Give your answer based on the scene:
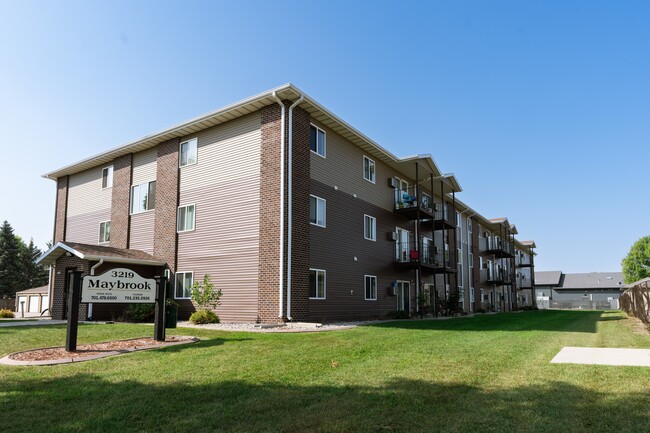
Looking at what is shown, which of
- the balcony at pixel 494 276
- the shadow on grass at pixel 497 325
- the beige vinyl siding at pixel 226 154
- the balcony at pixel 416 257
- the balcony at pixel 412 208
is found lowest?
the shadow on grass at pixel 497 325

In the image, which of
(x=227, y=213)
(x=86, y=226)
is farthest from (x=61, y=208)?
(x=227, y=213)

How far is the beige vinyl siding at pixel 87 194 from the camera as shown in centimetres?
2489

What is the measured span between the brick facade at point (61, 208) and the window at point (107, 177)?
146 inches

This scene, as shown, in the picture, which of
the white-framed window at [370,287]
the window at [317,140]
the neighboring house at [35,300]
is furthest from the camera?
the neighboring house at [35,300]

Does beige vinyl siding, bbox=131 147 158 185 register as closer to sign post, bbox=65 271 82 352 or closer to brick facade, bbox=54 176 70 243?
brick facade, bbox=54 176 70 243

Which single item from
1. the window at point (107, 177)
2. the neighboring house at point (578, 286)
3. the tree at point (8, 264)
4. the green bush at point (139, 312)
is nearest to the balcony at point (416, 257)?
the green bush at point (139, 312)

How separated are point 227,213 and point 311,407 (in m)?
14.2

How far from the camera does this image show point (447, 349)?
32.6ft

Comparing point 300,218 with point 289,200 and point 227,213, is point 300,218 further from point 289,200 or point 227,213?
point 227,213

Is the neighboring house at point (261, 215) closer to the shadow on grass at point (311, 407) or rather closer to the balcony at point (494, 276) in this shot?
the shadow on grass at point (311, 407)

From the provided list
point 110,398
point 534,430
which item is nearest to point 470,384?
point 534,430

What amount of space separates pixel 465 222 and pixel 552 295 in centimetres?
4936

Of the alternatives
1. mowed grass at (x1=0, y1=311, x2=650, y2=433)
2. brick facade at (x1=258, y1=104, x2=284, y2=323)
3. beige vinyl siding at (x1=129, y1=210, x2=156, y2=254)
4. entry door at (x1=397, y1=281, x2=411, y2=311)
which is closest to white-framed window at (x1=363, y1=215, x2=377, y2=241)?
entry door at (x1=397, y1=281, x2=411, y2=311)

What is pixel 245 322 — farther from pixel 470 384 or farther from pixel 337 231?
pixel 470 384
